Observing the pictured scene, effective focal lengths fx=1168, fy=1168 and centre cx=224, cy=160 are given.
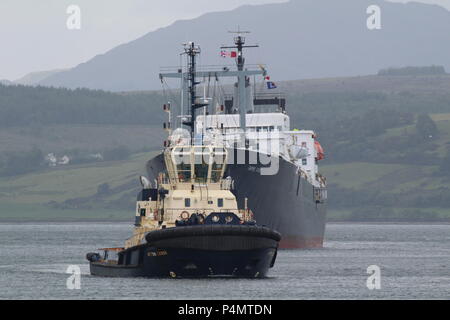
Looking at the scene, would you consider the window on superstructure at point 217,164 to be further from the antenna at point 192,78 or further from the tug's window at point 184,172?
the antenna at point 192,78

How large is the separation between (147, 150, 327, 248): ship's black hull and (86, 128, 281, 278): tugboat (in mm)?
22060

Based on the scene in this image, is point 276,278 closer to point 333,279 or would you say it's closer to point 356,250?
point 333,279

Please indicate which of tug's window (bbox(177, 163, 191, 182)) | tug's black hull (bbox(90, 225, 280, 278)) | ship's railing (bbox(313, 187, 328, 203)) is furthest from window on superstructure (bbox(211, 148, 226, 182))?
ship's railing (bbox(313, 187, 328, 203))

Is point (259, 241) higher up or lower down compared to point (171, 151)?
lower down

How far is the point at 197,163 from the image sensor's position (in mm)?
55688

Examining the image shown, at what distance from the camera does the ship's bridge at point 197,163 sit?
55656mm

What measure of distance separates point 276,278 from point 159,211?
24.8ft

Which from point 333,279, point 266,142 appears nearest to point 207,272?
point 333,279

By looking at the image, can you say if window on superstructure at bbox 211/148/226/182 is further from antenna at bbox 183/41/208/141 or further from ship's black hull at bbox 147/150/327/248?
ship's black hull at bbox 147/150/327/248

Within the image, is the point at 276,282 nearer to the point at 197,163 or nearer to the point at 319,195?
the point at 197,163

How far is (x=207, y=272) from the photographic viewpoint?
5197cm

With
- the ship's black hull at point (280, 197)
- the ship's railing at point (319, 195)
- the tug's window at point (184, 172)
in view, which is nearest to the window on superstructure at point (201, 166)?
the tug's window at point (184, 172)
